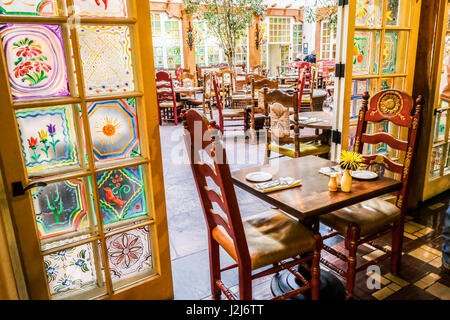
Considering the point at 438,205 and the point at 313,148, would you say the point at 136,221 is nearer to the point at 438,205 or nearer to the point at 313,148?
the point at 313,148

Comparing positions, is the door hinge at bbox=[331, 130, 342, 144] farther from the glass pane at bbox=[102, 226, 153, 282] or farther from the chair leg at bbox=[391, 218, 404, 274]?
the glass pane at bbox=[102, 226, 153, 282]

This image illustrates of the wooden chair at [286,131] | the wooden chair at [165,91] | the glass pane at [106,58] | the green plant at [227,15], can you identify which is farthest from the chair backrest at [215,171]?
the green plant at [227,15]

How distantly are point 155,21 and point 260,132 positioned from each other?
6946 millimetres

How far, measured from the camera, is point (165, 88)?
6.65 m

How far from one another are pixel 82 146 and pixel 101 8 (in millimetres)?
626

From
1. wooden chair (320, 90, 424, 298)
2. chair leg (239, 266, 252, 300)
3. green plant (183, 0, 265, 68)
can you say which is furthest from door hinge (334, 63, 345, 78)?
green plant (183, 0, 265, 68)

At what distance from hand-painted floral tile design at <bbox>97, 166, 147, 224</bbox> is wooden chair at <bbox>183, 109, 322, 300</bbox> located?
0.31m

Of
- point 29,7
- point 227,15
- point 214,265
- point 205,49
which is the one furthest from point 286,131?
point 205,49

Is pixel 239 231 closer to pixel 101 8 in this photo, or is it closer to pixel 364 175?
pixel 364 175

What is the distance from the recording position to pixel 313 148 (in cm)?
337

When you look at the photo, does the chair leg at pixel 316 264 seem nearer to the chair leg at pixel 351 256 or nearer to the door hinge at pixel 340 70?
the chair leg at pixel 351 256

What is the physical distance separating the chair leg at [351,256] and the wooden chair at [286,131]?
149 centimetres

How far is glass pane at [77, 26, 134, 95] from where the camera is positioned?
146 cm
